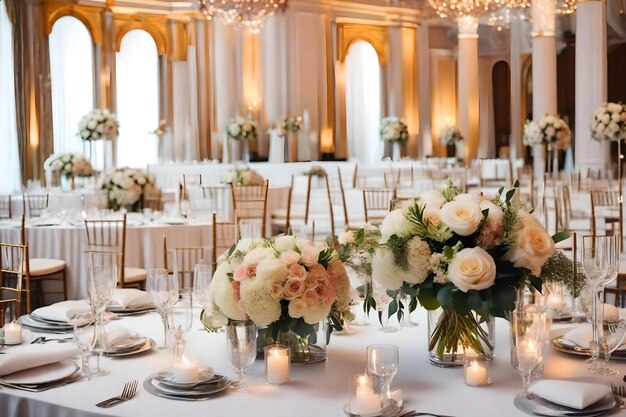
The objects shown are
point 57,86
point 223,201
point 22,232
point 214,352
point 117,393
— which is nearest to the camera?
point 117,393

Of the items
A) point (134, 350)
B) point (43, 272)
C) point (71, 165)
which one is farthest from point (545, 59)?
point (134, 350)

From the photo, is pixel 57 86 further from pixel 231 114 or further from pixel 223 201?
pixel 223 201

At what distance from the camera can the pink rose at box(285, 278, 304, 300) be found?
2277 millimetres

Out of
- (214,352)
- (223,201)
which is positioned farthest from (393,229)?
(223,201)

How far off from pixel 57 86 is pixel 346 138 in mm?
5863

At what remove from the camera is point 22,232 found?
653cm

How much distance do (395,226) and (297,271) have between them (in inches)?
11.2

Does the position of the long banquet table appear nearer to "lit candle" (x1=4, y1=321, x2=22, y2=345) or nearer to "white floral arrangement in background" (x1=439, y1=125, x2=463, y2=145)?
"lit candle" (x1=4, y1=321, x2=22, y2=345)

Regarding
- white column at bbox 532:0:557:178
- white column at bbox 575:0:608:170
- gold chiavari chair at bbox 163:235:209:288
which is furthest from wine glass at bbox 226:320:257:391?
white column at bbox 532:0:557:178

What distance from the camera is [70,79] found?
14266 millimetres

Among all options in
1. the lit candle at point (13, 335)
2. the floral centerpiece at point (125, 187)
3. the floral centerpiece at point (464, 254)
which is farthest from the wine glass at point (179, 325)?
the floral centerpiece at point (125, 187)

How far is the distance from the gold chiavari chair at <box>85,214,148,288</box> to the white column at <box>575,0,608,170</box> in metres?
8.64

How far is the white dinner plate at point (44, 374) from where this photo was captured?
7.49ft

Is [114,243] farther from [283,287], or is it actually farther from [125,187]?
[283,287]
